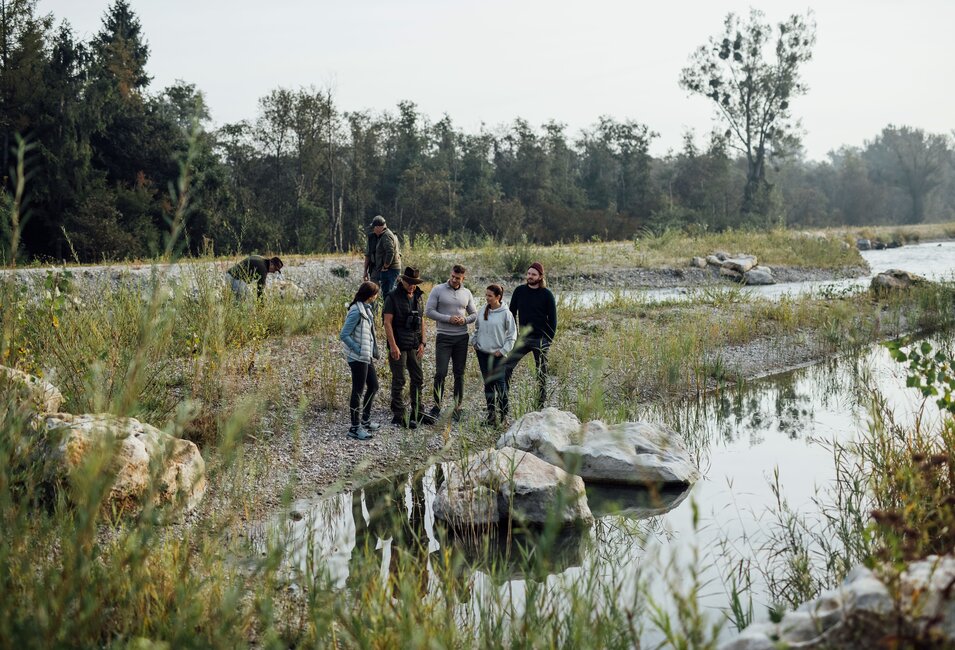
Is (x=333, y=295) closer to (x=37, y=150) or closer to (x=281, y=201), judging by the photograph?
(x=37, y=150)

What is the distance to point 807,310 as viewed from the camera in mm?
15430

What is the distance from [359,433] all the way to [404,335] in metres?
1.13

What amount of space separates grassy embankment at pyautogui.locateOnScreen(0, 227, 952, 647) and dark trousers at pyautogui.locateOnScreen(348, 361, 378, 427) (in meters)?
0.64

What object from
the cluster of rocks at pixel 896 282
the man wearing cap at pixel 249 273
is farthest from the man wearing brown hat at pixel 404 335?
the cluster of rocks at pixel 896 282

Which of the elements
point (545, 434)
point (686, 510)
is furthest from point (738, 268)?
point (686, 510)

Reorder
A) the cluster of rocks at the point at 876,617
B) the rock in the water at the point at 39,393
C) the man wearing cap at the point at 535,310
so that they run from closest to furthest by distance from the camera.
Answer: the cluster of rocks at the point at 876,617, the rock in the water at the point at 39,393, the man wearing cap at the point at 535,310

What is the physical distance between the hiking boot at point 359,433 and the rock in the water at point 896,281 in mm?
14629

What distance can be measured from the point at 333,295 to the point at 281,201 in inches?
970

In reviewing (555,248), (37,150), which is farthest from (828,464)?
(37,150)

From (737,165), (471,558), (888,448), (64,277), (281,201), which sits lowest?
(471,558)

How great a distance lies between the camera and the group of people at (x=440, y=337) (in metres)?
8.00

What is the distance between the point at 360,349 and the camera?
7.86 metres

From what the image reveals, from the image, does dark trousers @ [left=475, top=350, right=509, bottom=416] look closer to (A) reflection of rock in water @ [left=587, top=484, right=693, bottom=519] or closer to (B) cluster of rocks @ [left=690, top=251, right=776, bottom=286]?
(A) reflection of rock in water @ [left=587, top=484, right=693, bottom=519]

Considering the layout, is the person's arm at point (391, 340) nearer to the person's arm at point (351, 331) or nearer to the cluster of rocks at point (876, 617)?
the person's arm at point (351, 331)
